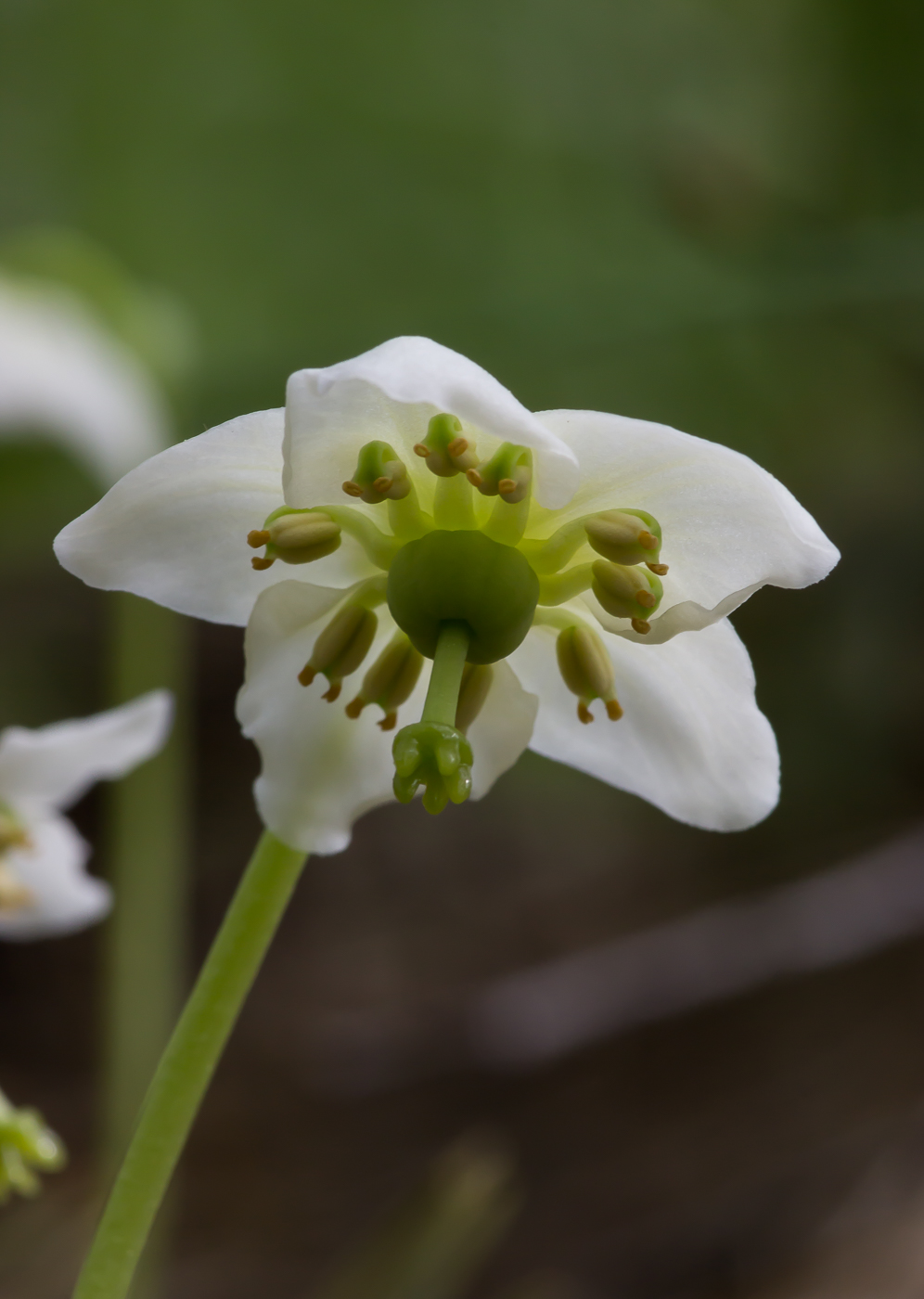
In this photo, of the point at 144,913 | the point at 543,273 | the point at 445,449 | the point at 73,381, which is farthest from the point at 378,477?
the point at 543,273

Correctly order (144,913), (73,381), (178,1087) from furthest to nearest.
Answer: (144,913), (73,381), (178,1087)

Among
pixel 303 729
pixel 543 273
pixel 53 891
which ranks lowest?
pixel 543 273

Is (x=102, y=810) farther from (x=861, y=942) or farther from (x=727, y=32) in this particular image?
(x=727, y=32)

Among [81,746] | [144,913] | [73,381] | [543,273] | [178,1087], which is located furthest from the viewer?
[543,273]

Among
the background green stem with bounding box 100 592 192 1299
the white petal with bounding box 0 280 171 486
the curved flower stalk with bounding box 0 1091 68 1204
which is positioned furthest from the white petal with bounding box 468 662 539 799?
the background green stem with bounding box 100 592 192 1299

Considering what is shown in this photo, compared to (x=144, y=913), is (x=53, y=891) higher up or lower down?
higher up

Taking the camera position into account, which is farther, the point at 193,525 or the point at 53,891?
the point at 53,891

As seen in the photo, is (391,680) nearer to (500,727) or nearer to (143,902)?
(500,727)

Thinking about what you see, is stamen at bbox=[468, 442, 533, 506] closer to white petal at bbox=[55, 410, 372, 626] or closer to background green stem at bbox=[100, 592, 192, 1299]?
white petal at bbox=[55, 410, 372, 626]
